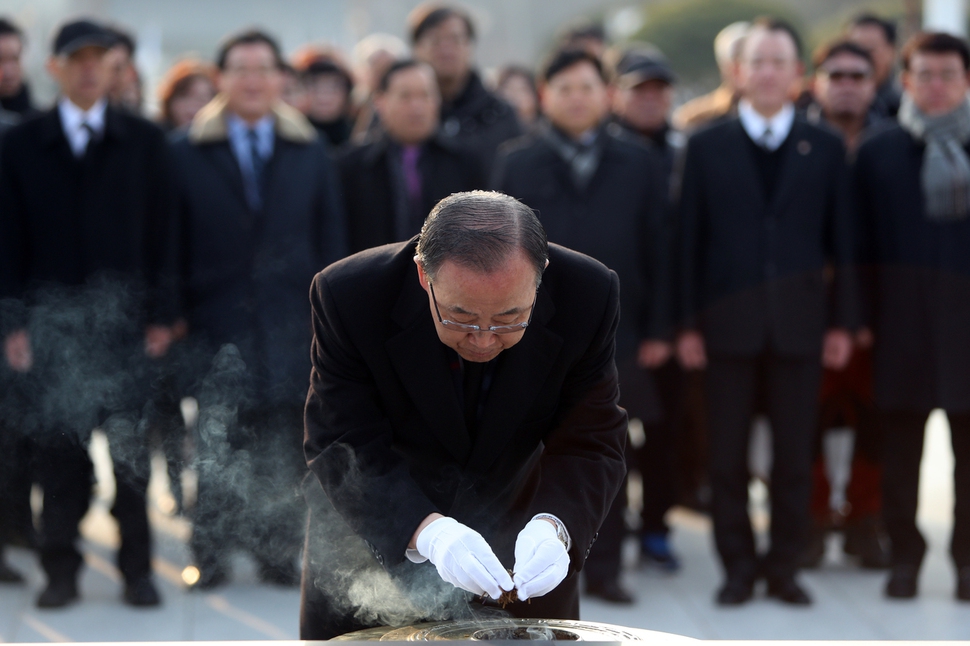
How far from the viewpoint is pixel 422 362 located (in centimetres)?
241

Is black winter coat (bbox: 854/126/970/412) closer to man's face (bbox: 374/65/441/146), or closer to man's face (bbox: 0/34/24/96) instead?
man's face (bbox: 374/65/441/146)

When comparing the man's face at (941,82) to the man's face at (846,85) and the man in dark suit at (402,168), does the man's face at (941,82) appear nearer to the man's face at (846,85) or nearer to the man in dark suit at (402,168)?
the man's face at (846,85)

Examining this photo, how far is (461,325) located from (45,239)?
8.65 ft

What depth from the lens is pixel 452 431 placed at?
8.10 feet

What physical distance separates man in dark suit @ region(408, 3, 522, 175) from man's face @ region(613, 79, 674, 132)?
629mm

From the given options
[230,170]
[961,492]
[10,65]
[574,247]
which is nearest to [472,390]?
[574,247]

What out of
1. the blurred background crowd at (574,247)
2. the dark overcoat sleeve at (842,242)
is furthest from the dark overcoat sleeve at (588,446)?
the dark overcoat sleeve at (842,242)

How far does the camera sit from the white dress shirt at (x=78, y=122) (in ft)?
14.1

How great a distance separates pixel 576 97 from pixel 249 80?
4.65 feet

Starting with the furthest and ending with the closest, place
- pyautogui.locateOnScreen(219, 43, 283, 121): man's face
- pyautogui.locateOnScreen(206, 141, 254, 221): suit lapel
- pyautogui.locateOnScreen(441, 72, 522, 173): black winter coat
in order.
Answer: pyautogui.locateOnScreen(441, 72, 522, 173): black winter coat < pyautogui.locateOnScreen(219, 43, 283, 121): man's face < pyautogui.locateOnScreen(206, 141, 254, 221): suit lapel

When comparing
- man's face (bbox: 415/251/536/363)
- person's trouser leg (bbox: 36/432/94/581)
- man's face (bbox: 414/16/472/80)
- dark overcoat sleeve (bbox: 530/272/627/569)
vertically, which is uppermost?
man's face (bbox: 414/16/472/80)

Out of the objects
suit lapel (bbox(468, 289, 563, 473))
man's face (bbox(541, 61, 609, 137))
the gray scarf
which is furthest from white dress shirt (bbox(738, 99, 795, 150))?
suit lapel (bbox(468, 289, 563, 473))

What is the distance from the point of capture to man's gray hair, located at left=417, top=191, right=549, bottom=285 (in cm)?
209

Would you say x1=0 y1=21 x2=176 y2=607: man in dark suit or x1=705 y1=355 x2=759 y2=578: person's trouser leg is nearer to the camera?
x1=0 y1=21 x2=176 y2=607: man in dark suit
